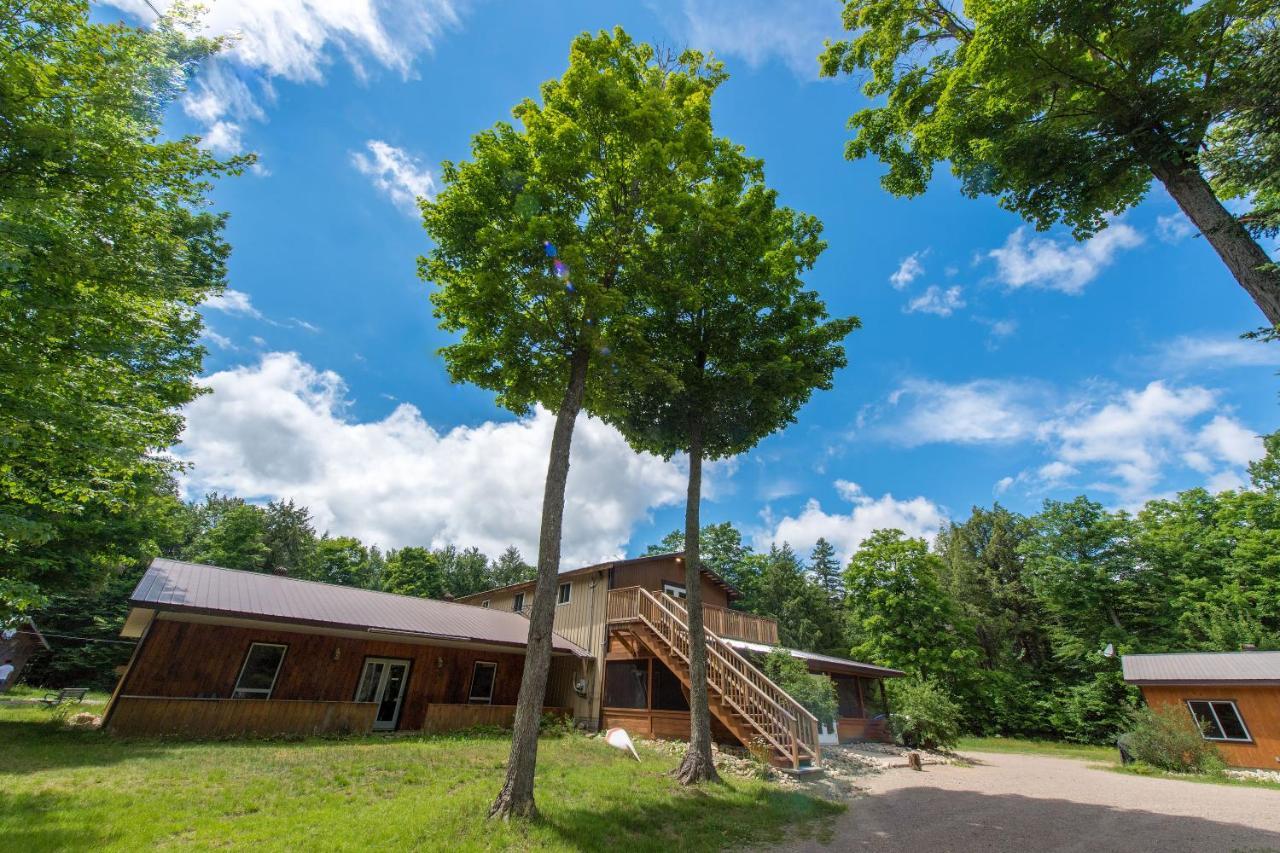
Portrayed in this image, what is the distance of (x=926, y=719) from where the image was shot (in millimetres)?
17781

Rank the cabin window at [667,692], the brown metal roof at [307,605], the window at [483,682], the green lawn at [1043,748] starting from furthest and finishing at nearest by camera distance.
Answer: the green lawn at [1043,748] < the window at [483,682] < the cabin window at [667,692] < the brown metal roof at [307,605]

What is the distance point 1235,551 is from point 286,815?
1452 inches

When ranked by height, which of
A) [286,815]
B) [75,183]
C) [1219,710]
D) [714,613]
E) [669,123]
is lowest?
[286,815]

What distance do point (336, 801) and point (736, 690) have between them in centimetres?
927

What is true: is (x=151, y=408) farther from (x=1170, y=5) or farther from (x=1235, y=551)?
(x=1235, y=551)

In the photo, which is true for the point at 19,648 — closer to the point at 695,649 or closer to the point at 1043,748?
the point at 695,649

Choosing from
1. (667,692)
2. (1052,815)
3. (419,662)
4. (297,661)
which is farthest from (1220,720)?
(297,661)

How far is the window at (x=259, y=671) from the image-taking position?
40.8 feet

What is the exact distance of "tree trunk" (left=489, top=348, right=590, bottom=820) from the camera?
264 inches

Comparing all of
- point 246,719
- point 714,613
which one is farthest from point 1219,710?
point 246,719

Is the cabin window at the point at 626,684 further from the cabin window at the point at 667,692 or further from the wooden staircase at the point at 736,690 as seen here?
the wooden staircase at the point at 736,690

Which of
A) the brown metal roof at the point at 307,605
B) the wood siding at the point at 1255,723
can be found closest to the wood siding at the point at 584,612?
the brown metal roof at the point at 307,605

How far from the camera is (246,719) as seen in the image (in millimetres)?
11805

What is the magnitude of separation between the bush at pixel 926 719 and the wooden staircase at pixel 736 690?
25.7ft
